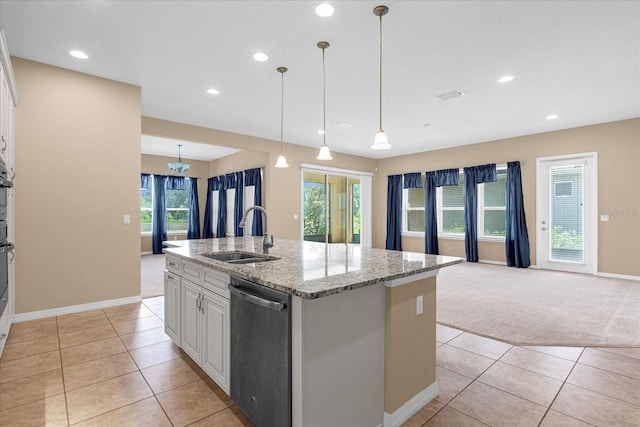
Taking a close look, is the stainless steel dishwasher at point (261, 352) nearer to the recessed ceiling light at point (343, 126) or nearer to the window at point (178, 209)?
the recessed ceiling light at point (343, 126)

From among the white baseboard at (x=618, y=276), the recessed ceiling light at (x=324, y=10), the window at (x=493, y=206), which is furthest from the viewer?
the window at (x=493, y=206)

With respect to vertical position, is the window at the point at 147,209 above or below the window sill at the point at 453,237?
above

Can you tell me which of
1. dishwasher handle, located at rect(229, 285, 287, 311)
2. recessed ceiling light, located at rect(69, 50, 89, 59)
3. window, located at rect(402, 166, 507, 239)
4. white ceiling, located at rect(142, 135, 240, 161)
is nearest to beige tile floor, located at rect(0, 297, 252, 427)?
dishwasher handle, located at rect(229, 285, 287, 311)

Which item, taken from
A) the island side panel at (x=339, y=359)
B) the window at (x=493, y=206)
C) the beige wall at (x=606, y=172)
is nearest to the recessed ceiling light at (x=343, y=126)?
the beige wall at (x=606, y=172)

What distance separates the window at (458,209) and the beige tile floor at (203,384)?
451 cm

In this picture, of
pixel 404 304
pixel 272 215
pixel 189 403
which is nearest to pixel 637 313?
pixel 404 304

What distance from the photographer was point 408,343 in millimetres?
1899

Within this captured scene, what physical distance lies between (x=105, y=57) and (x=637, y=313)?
6.37 meters

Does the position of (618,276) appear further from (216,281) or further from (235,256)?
(216,281)

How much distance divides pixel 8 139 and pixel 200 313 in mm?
2561

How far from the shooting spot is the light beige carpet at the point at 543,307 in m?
3.08

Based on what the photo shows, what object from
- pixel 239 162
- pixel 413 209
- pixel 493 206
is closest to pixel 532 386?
pixel 493 206

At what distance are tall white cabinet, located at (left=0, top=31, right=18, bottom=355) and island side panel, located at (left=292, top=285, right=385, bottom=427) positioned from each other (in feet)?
8.03

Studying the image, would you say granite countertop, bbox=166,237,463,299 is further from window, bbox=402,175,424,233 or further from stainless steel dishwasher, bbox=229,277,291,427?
window, bbox=402,175,424,233
